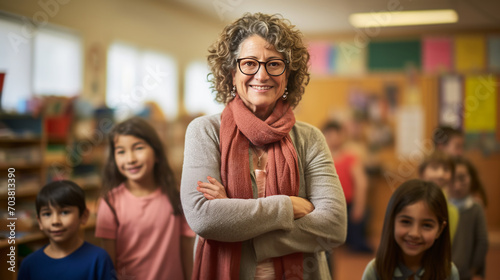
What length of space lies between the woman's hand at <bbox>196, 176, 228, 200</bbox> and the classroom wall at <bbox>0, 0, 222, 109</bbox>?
3.61 metres

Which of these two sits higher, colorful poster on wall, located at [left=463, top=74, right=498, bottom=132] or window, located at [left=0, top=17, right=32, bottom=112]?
window, located at [left=0, top=17, right=32, bottom=112]

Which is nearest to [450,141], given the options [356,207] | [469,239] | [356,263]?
[469,239]

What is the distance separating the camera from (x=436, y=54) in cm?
588

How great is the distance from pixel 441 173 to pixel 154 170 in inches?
48.5

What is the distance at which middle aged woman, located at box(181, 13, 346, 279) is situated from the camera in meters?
1.31

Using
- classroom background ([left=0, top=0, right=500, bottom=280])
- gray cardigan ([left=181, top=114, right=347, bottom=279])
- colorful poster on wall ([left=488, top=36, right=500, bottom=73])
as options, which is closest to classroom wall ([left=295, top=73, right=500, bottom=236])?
classroom background ([left=0, top=0, right=500, bottom=280])

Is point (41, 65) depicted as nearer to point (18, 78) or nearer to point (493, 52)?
point (18, 78)

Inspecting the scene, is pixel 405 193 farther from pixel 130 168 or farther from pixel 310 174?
pixel 130 168

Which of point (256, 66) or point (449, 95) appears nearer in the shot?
point (256, 66)

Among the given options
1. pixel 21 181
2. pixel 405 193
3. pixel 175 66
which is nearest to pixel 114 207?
pixel 405 193

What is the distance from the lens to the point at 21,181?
3.69 m

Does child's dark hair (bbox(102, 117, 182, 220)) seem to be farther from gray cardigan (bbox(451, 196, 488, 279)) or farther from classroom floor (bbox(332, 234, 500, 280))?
classroom floor (bbox(332, 234, 500, 280))

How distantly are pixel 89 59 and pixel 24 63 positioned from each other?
1039mm

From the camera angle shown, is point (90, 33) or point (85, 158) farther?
point (90, 33)
